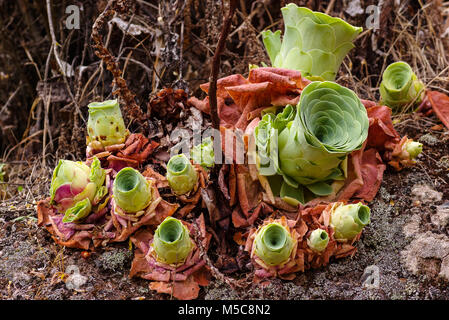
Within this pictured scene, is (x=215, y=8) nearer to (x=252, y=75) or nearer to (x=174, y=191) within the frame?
(x=252, y=75)

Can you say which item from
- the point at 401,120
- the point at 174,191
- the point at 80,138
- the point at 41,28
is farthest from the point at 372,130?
the point at 41,28

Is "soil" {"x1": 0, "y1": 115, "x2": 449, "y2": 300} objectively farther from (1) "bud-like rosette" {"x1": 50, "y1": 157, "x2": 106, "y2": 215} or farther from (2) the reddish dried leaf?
(2) the reddish dried leaf

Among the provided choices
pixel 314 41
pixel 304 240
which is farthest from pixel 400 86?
pixel 304 240

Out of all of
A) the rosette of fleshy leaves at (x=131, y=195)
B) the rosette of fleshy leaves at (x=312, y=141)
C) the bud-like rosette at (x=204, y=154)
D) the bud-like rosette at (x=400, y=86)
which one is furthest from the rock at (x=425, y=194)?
the rosette of fleshy leaves at (x=131, y=195)

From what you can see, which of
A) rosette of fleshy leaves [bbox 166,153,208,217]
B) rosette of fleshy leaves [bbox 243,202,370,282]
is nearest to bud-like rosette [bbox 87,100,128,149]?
rosette of fleshy leaves [bbox 166,153,208,217]

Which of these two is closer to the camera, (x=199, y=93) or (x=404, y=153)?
(x=404, y=153)

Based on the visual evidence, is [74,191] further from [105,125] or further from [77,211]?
[105,125]

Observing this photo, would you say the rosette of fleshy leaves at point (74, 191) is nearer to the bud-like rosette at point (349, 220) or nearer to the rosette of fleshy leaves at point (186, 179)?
the rosette of fleshy leaves at point (186, 179)
